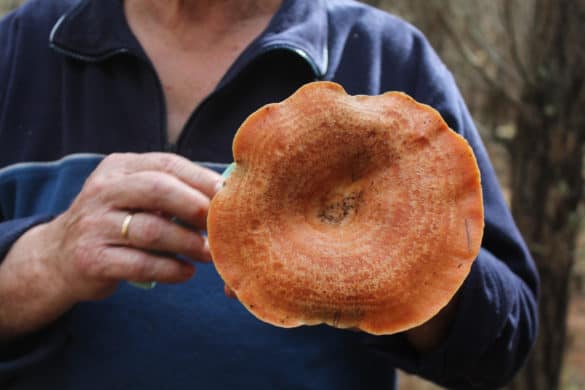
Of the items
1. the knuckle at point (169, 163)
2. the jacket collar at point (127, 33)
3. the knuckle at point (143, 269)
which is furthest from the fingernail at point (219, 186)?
the jacket collar at point (127, 33)

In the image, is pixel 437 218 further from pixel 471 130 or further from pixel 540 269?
pixel 540 269

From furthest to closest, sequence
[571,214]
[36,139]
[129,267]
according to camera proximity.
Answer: [571,214] < [36,139] < [129,267]

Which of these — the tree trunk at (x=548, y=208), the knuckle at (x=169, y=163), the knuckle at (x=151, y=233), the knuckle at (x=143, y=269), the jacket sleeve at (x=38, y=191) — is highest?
the knuckle at (x=169, y=163)

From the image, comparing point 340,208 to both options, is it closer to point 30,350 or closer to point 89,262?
point 89,262

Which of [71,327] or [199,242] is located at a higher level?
[199,242]

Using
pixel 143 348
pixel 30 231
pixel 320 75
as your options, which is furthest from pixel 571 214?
pixel 30 231

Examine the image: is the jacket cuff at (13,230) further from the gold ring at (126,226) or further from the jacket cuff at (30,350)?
the gold ring at (126,226)

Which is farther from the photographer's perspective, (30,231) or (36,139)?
(36,139)
